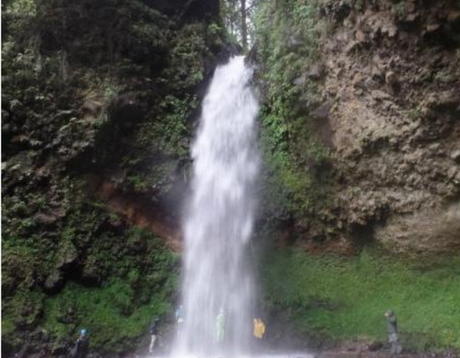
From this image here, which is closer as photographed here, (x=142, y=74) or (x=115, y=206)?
(x=115, y=206)

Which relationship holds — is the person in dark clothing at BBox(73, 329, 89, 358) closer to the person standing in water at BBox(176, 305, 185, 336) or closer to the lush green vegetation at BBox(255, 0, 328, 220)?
the person standing in water at BBox(176, 305, 185, 336)

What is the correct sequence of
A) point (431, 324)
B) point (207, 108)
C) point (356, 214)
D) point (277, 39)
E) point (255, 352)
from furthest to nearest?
1. point (207, 108)
2. point (277, 39)
3. point (356, 214)
4. point (255, 352)
5. point (431, 324)

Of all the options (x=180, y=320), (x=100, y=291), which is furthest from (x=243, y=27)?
(x=180, y=320)

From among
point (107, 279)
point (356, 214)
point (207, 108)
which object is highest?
point (207, 108)

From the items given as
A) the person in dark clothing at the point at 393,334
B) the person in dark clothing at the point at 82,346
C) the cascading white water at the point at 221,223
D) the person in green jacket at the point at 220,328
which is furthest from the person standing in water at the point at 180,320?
the person in dark clothing at the point at 393,334

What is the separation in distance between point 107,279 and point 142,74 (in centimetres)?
595

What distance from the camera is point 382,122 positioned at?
11742 mm

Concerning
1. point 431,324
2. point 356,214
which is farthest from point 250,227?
point 431,324

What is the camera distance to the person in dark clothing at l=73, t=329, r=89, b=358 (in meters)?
11.1

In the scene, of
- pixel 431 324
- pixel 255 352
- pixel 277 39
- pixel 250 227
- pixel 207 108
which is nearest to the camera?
pixel 431 324

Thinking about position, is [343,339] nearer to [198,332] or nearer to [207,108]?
[198,332]

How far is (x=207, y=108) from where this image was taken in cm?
1578

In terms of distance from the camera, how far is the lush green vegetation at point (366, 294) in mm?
10727

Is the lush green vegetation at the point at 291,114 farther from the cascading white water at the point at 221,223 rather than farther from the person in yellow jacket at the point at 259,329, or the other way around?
the person in yellow jacket at the point at 259,329
